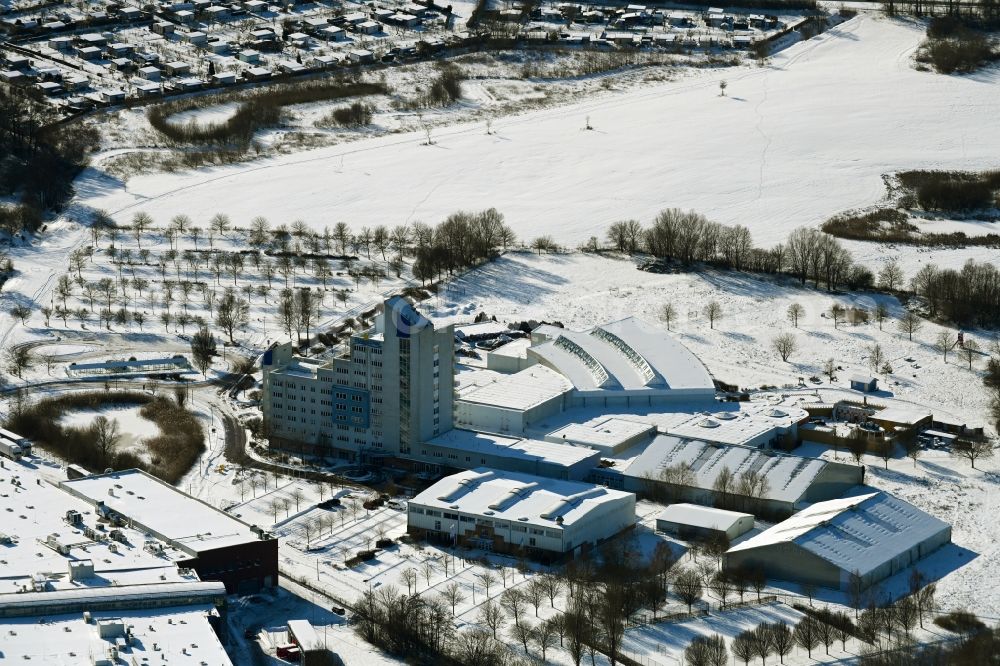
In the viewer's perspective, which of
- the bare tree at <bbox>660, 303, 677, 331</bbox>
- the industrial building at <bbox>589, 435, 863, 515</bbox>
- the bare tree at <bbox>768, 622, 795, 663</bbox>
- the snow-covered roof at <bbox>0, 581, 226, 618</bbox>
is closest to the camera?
the snow-covered roof at <bbox>0, 581, 226, 618</bbox>

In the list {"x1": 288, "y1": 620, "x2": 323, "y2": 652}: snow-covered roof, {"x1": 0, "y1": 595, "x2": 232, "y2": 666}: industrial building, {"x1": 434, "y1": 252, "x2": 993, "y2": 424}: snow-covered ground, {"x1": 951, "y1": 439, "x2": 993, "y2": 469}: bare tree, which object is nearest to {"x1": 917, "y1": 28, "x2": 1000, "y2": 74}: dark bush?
{"x1": 434, "y1": 252, "x2": 993, "y2": 424}: snow-covered ground

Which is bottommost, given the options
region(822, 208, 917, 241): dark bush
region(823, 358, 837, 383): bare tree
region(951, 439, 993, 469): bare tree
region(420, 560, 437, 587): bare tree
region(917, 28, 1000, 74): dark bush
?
region(420, 560, 437, 587): bare tree

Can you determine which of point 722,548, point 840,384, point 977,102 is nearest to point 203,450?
point 722,548

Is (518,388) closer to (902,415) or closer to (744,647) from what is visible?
(902,415)

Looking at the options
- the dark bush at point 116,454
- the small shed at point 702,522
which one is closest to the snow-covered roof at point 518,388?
the small shed at point 702,522

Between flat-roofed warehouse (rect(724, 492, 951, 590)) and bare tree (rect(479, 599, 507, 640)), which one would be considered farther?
flat-roofed warehouse (rect(724, 492, 951, 590))

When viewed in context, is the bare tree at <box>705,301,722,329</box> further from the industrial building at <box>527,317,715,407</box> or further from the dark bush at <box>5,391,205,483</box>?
the dark bush at <box>5,391,205,483</box>

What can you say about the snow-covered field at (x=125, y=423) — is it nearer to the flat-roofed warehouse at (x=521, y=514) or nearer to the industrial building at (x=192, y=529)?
the industrial building at (x=192, y=529)
